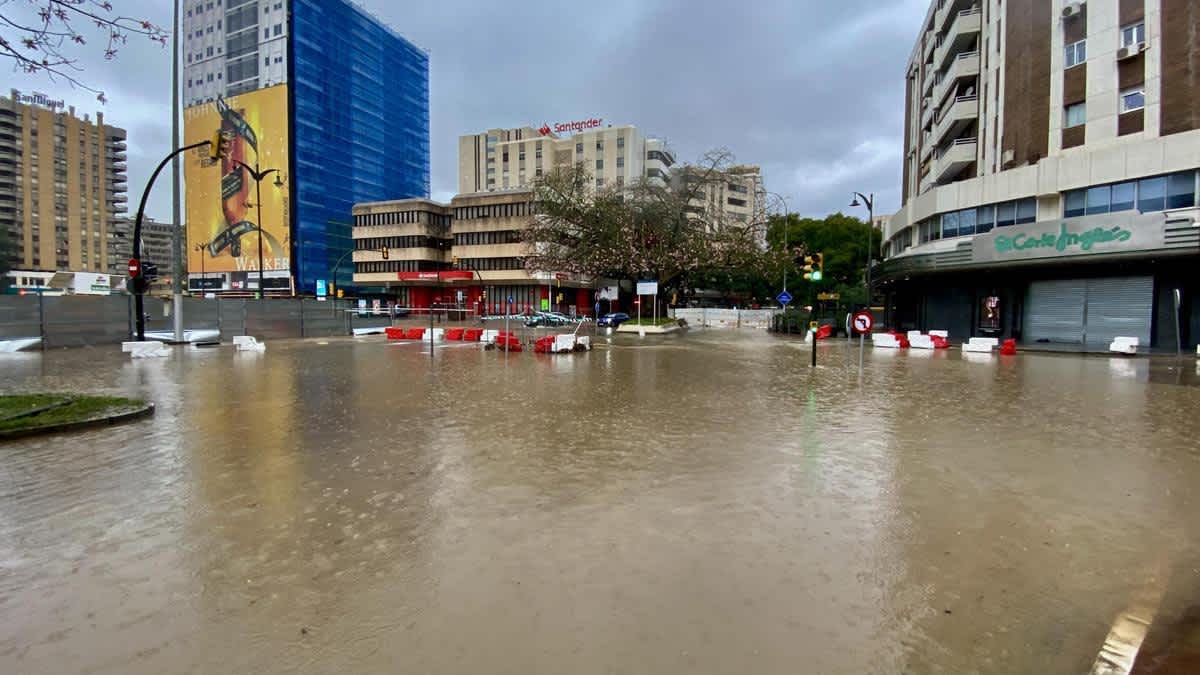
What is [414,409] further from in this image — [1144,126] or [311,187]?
[311,187]

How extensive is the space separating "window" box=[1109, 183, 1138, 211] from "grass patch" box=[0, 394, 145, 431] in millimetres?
34241

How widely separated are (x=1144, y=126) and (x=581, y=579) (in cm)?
3435

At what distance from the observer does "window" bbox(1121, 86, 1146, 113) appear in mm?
26938

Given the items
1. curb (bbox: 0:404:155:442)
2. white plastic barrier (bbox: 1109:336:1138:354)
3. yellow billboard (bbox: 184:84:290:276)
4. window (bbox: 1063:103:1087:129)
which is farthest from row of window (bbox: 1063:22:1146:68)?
yellow billboard (bbox: 184:84:290:276)

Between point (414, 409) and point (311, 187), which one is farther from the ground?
point (311, 187)

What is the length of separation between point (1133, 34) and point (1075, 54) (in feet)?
7.30

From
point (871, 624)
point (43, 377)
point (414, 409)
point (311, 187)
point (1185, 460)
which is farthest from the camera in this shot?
point (311, 187)

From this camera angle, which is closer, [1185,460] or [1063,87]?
[1185,460]

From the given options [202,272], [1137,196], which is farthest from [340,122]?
[1137,196]

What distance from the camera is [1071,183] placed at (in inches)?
1099

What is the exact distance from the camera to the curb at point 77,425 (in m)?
7.89

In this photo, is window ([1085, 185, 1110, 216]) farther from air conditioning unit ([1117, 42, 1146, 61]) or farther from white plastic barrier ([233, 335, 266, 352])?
white plastic barrier ([233, 335, 266, 352])

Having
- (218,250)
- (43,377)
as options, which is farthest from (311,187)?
(43,377)

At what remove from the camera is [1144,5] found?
87.8 feet
